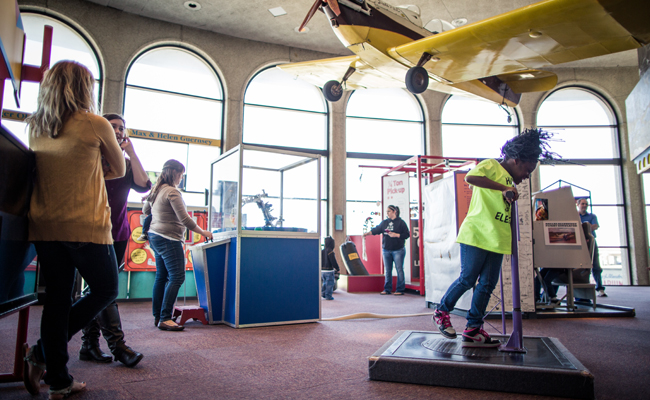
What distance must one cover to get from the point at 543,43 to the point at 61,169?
6.20m

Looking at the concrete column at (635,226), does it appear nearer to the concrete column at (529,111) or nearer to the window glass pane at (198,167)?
the concrete column at (529,111)

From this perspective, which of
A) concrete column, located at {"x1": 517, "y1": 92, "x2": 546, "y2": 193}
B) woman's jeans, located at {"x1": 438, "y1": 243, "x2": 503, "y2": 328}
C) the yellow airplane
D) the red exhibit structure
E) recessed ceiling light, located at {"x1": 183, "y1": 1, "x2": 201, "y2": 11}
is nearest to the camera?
woman's jeans, located at {"x1": 438, "y1": 243, "x2": 503, "y2": 328}

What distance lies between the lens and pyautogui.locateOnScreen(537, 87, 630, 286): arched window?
37.2ft

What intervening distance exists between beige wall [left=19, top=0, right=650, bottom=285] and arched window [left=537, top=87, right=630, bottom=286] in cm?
22

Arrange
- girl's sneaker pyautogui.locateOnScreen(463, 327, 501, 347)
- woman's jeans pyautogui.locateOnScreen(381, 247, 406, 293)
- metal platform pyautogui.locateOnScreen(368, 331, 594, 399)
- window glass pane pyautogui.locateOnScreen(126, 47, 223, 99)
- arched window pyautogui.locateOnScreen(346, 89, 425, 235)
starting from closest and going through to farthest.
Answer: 1. metal platform pyautogui.locateOnScreen(368, 331, 594, 399)
2. girl's sneaker pyautogui.locateOnScreen(463, 327, 501, 347)
3. woman's jeans pyautogui.locateOnScreen(381, 247, 406, 293)
4. window glass pane pyautogui.locateOnScreen(126, 47, 223, 99)
5. arched window pyautogui.locateOnScreen(346, 89, 425, 235)

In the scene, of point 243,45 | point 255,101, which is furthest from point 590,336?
point 243,45

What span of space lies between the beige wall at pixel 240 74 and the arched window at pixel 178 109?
240 mm

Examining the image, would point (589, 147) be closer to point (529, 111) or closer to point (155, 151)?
point (529, 111)

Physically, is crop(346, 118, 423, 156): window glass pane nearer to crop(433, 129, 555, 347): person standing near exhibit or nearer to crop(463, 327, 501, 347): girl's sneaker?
crop(433, 129, 555, 347): person standing near exhibit

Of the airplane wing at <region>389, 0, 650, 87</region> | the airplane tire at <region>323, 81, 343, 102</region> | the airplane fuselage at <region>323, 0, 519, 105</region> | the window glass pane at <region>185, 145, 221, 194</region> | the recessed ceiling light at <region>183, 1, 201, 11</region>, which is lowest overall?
the window glass pane at <region>185, 145, 221, 194</region>

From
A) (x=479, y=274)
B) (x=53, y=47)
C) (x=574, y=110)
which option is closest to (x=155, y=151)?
(x=53, y=47)

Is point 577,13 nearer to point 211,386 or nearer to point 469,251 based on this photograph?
point 469,251

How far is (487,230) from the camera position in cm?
265

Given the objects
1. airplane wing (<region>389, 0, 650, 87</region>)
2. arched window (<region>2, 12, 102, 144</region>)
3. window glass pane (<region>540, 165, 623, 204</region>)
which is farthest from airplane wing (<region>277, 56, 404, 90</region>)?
window glass pane (<region>540, 165, 623, 204</region>)
